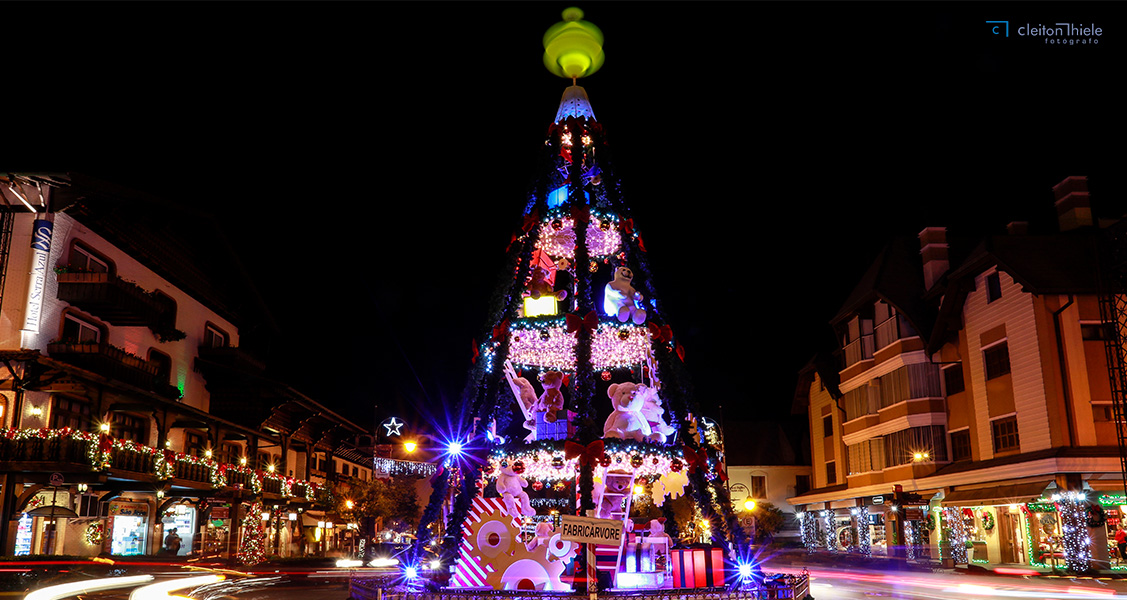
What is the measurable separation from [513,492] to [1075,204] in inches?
1200

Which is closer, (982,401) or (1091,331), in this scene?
(1091,331)

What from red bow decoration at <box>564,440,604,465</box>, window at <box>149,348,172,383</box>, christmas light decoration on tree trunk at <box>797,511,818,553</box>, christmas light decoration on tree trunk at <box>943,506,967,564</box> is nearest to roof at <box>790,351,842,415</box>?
christmas light decoration on tree trunk at <box>797,511,818,553</box>

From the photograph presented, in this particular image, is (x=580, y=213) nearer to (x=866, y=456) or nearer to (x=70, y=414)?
(x=70, y=414)

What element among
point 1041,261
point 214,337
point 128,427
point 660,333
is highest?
point 1041,261

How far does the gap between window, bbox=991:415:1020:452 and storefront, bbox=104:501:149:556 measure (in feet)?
112

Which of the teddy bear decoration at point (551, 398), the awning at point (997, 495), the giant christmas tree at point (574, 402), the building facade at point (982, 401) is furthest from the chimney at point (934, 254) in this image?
the teddy bear decoration at point (551, 398)

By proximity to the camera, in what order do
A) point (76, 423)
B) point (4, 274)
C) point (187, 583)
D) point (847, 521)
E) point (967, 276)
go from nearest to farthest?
point (187, 583) → point (4, 274) → point (76, 423) → point (967, 276) → point (847, 521)

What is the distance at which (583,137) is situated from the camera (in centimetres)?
1589

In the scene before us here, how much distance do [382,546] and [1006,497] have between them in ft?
76.2

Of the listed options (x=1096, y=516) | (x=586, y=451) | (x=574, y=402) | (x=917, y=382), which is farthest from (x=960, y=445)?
(x=586, y=451)

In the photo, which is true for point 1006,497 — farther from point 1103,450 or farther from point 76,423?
point 76,423

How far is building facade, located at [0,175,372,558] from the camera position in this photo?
2567 cm

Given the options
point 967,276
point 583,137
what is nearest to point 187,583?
point 583,137

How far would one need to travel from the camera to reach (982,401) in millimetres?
34969
